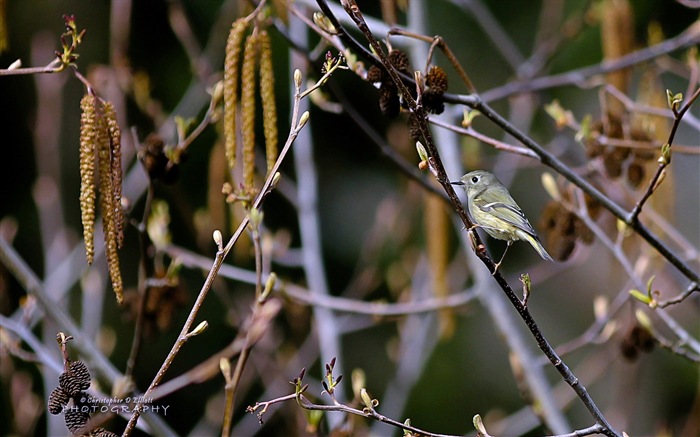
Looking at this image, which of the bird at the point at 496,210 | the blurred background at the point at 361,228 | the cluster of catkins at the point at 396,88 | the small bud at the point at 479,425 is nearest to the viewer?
the small bud at the point at 479,425

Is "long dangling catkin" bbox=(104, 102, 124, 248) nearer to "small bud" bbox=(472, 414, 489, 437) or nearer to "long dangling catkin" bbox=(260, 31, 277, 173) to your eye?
"long dangling catkin" bbox=(260, 31, 277, 173)

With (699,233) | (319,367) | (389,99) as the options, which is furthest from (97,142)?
(699,233)

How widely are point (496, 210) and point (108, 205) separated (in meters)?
1.30

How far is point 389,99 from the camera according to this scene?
2.08 meters

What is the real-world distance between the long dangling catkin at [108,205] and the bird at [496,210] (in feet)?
3.63

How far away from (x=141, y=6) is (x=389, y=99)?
602 centimetres

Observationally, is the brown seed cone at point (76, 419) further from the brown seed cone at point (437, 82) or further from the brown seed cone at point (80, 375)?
the brown seed cone at point (437, 82)

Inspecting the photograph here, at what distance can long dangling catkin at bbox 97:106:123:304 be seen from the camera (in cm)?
176

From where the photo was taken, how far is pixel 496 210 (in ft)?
8.69

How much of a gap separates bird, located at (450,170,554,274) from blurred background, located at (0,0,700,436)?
24cm

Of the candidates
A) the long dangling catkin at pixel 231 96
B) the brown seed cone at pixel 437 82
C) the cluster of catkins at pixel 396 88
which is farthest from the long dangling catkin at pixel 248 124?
the brown seed cone at pixel 437 82

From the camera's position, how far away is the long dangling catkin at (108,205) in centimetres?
176

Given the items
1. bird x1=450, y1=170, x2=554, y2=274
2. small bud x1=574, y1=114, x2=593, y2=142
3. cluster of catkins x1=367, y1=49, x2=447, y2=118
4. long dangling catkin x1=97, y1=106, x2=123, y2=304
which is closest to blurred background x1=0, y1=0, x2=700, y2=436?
small bud x1=574, y1=114, x2=593, y2=142

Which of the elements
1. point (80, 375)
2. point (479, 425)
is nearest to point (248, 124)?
point (80, 375)
